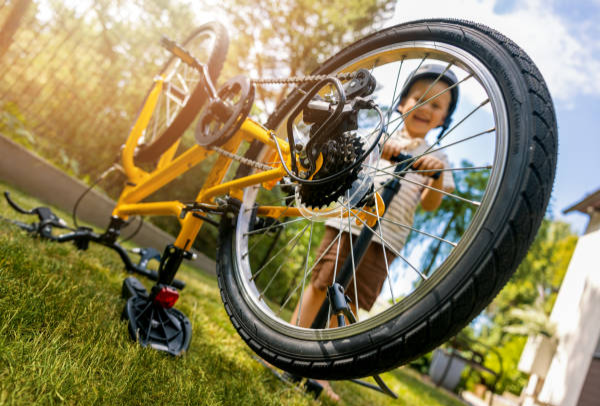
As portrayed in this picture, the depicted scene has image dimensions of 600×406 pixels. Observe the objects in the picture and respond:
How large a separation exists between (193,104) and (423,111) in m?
1.24

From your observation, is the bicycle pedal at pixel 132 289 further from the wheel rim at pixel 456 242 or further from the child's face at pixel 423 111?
the child's face at pixel 423 111

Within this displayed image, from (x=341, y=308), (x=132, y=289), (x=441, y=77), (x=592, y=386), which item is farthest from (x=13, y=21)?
(x=592, y=386)

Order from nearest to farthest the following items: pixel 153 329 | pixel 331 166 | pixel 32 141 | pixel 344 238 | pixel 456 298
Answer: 1. pixel 456 298
2. pixel 331 166
3. pixel 153 329
4. pixel 344 238
5. pixel 32 141

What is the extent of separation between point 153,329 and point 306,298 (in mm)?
966

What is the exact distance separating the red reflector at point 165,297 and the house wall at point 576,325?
6134mm

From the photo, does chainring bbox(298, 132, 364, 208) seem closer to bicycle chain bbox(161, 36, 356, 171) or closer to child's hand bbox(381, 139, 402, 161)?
bicycle chain bbox(161, 36, 356, 171)

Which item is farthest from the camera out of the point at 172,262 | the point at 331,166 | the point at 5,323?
the point at 172,262

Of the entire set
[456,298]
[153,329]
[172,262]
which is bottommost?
[153,329]

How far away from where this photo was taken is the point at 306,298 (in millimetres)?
2145

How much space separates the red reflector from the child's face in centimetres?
144

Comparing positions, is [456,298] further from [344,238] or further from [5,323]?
[344,238]

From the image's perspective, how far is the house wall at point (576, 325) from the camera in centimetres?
560

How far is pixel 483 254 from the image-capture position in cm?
78

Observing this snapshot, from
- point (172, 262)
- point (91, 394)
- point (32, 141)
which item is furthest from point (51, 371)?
point (32, 141)
